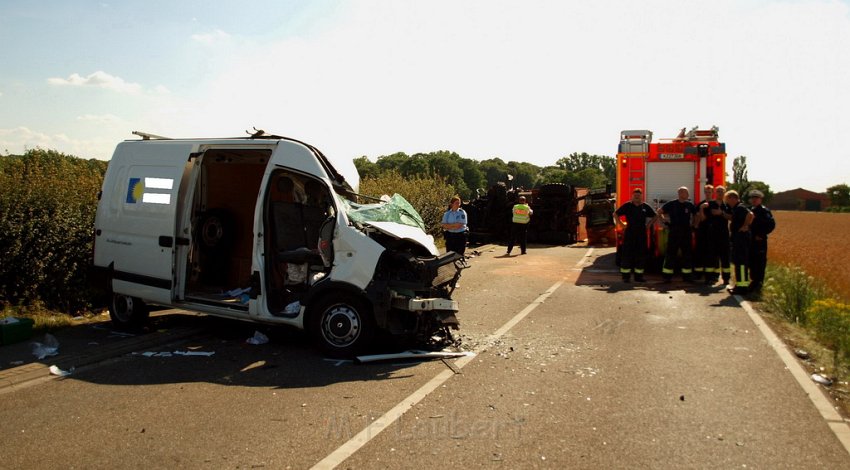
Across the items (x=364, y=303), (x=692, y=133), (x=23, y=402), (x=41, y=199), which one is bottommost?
(x=23, y=402)

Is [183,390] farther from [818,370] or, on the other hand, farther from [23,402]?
[818,370]

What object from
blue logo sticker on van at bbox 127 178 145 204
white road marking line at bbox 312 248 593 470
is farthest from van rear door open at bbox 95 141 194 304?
white road marking line at bbox 312 248 593 470

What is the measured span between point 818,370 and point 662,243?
7617mm

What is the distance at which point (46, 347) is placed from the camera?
700 centimetres

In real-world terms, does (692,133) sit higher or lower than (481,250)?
higher

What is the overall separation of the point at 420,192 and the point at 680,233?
11887 mm

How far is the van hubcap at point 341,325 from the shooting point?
6.82 m

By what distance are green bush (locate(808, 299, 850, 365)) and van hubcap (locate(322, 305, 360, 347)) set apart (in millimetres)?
5033

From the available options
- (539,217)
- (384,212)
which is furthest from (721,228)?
(539,217)

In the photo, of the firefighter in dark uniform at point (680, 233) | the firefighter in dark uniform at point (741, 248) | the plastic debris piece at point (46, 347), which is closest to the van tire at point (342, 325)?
the plastic debris piece at point (46, 347)

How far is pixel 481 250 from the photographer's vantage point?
2058cm

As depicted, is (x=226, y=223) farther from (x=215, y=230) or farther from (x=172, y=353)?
(x=172, y=353)

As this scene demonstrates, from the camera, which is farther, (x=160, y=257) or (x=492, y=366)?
(x=160, y=257)

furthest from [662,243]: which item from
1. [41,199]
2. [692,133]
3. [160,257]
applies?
[41,199]
